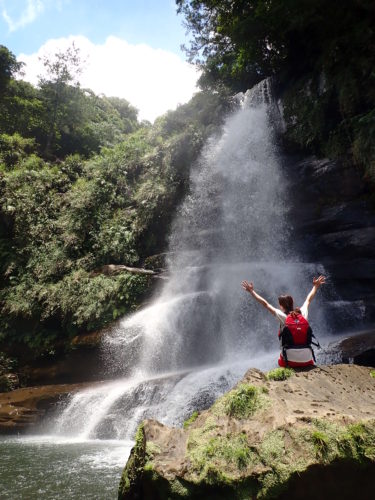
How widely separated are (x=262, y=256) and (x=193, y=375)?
709 centimetres

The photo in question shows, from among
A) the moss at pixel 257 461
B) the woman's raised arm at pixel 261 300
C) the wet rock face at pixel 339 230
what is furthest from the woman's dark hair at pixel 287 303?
the wet rock face at pixel 339 230

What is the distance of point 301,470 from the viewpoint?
256 centimetres

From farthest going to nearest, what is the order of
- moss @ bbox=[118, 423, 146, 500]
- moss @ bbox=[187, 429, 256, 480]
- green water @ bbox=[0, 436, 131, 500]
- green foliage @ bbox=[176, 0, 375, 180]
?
green foliage @ bbox=[176, 0, 375, 180]
green water @ bbox=[0, 436, 131, 500]
moss @ bbox=[118, 423, 146, 500]
moss @ bbox=[187, 429, 256, 480]

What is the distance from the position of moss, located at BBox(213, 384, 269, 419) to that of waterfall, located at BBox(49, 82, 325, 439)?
423 centimetres

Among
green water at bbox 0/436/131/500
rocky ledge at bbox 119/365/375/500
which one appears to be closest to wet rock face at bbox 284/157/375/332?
green water at bbox 0/436/131/500

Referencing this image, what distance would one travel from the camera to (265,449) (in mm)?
2789

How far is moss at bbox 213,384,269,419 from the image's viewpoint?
3314 millimetres

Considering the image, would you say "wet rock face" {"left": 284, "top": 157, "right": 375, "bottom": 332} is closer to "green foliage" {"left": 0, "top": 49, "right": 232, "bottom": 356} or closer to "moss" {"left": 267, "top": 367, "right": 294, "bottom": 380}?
"green foliage" {"left": 0, "top": 49, "right": 232, "bottom": 356}

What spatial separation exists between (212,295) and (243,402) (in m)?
8.82

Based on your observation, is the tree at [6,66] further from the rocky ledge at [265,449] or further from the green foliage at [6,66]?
the rocky ledge at [265,449]

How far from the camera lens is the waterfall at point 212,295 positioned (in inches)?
329

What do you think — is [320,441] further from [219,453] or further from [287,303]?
[287,303]

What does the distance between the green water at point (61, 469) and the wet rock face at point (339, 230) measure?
7.86m

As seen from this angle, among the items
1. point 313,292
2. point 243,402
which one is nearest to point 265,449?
point 243,402
